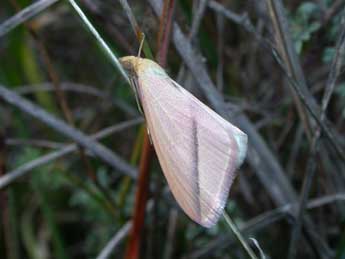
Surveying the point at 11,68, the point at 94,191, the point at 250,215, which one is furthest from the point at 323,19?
the point at 11,68

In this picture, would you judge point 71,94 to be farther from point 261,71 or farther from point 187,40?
point 187,40

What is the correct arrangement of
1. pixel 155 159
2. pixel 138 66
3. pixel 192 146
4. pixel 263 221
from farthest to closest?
pixel 155 159 < pixel 263 221 < pixel 138 66 < pixel 192 146

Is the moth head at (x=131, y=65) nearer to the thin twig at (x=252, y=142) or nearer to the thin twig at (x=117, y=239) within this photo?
the thin twig at (x=252, y=142)

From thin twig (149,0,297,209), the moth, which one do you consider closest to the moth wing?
the moth

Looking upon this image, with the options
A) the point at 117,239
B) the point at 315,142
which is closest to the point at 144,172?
the point at 117,239

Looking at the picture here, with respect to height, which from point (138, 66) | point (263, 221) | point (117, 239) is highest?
point (138, 66)

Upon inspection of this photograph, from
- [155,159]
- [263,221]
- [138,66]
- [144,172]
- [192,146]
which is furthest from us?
[155,159]

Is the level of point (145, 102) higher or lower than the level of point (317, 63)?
higher

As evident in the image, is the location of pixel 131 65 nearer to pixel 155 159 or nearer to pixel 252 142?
pixel 252 142

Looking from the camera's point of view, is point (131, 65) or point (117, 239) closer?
point (131, 65)
